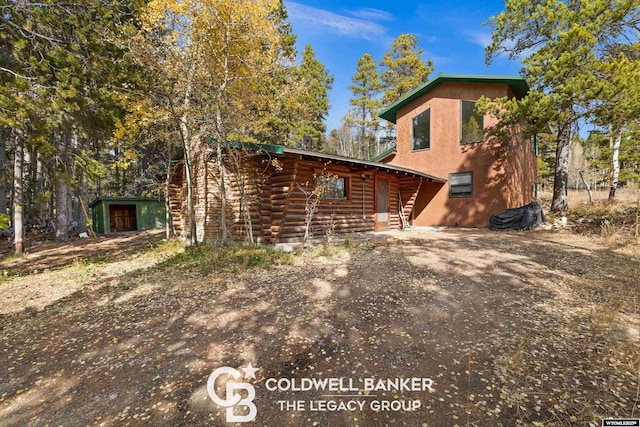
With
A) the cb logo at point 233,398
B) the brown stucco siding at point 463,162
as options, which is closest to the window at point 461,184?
the brown stucco siding at point 463,162

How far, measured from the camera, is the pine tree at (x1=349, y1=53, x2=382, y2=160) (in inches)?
1001

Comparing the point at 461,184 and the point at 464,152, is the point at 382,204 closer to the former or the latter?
the point at 461,184

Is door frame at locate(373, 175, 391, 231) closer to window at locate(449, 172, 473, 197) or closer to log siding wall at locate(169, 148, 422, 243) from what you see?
log siding wall at locate(169, 148, 422, 243)

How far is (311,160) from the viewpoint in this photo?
859 cm

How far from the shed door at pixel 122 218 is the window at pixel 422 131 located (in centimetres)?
2033

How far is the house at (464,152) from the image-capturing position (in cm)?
1195

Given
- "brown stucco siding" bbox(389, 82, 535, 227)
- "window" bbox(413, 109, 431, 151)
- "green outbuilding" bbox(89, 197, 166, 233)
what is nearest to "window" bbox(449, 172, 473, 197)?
"brown stucco siding" bbox(389, 82, 535, 227)

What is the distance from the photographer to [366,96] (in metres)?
26.2

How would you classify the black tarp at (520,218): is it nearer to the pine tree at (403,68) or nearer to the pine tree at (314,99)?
the pine tree at (403,68)

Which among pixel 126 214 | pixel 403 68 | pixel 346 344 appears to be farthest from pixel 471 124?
pixel 126 214

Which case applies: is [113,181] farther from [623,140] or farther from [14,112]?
[623,140]

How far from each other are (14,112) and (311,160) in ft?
21.2

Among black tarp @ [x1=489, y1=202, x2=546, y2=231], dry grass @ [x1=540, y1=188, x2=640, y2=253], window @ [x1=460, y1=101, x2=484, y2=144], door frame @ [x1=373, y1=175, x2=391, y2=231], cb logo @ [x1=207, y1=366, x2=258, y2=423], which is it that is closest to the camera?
cb logo @ [x1=207, y1=366, x2=258, y2=423]

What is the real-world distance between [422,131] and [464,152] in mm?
2451
